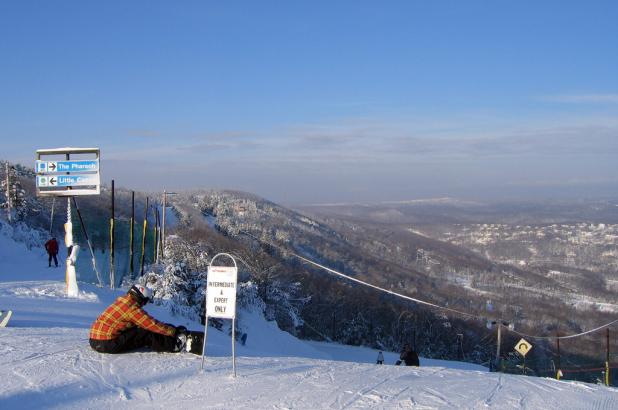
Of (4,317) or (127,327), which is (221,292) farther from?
(4,317)

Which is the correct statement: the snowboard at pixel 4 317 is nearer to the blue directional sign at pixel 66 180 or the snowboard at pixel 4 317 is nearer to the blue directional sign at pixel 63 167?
the blue directional sign at pixel 66 180

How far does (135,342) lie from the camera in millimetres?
9930

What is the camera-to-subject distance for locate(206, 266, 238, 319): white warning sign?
29.3 feet

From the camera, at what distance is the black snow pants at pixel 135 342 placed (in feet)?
31.8

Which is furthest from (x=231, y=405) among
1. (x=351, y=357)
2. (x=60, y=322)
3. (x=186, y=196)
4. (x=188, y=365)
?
A: (x=186, y=196)

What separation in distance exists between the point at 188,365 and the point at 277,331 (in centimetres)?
2507

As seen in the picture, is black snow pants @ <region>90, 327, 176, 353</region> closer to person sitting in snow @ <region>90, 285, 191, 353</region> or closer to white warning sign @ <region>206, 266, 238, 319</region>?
person sitting in snow @ <region>90, 285, 191, 353</region>

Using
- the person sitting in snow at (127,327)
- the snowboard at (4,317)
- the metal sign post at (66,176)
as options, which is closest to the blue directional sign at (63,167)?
the metal sign post at (66,176)

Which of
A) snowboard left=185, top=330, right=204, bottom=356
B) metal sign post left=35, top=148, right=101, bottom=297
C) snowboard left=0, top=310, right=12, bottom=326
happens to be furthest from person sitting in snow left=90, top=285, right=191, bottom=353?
metal sign post left=35, top=148, right=101, bottom=297

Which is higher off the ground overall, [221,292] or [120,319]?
[221,292]

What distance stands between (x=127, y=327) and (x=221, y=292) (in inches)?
73.2

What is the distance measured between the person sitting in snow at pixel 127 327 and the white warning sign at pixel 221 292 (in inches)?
52.4

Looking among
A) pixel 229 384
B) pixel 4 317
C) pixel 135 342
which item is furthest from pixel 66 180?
pixel 229 384

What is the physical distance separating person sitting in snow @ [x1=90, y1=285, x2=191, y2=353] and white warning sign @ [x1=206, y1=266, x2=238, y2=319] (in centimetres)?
133
